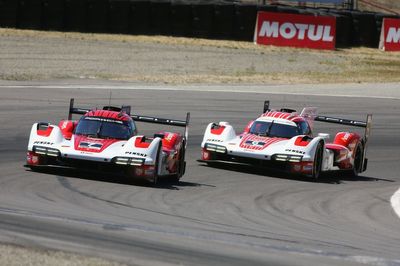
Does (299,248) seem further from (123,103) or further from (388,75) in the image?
(388,75)

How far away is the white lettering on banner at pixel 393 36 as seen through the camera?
48.5m

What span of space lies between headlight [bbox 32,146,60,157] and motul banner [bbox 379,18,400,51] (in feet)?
110

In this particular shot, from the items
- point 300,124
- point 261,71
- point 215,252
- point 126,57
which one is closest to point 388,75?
point 261,71

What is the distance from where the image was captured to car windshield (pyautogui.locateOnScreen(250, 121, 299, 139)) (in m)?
19.4

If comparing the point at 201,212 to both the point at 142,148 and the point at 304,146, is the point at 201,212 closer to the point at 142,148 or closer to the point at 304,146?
the point at 142,148

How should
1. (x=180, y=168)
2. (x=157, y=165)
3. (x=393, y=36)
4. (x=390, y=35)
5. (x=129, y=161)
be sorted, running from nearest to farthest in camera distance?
1. (x=129, y=161)
2. (x=157, y=165)
3. (x=180, y=168)
4. (x=390, y=35)
5. (x=393, y=36)

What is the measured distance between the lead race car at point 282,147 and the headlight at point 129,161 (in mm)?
3211

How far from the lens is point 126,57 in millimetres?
39469


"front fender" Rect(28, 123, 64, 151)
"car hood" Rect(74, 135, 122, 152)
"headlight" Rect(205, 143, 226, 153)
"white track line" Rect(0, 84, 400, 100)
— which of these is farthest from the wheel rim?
"white track line" Rect(0, 84, 400, 100)

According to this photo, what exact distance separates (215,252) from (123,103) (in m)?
17.5

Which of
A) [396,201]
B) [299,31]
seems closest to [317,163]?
[396,201]

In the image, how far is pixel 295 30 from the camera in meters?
46.7

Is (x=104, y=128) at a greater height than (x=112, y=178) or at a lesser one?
greater

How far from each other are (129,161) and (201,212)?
2.37 meters
